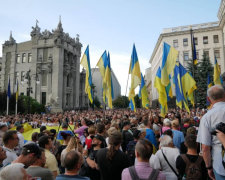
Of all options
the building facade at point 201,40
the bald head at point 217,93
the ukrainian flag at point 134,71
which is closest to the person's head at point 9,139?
the bald head at point 217,93

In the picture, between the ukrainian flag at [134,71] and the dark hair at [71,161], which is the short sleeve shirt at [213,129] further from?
the ukrainian flag at [134,71]

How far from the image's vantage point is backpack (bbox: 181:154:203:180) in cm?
319

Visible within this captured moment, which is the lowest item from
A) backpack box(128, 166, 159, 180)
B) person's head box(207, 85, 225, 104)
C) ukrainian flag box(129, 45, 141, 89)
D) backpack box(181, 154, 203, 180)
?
backpack box(181, 154, 203, 180)

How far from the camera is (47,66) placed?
49531 millimetres

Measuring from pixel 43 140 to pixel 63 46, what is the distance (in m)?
48.5

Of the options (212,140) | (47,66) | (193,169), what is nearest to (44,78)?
(47,66)

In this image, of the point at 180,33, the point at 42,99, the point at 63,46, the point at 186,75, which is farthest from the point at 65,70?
the point at 186,75

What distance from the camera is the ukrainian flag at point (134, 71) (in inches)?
394

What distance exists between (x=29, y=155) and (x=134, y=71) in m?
7.86

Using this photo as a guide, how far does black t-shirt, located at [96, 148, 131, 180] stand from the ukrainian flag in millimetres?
6842

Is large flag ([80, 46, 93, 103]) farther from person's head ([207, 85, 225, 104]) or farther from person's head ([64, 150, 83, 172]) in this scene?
person's head ([207, 85, 225, 104])

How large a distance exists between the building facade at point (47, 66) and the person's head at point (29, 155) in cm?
4390

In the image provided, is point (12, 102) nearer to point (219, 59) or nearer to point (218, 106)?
point (218, 106)

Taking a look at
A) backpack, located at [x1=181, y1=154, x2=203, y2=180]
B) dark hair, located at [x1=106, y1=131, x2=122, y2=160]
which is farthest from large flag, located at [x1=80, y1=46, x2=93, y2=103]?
backpack, located at [x1=181, y1=154, x2=203, y2=180]
